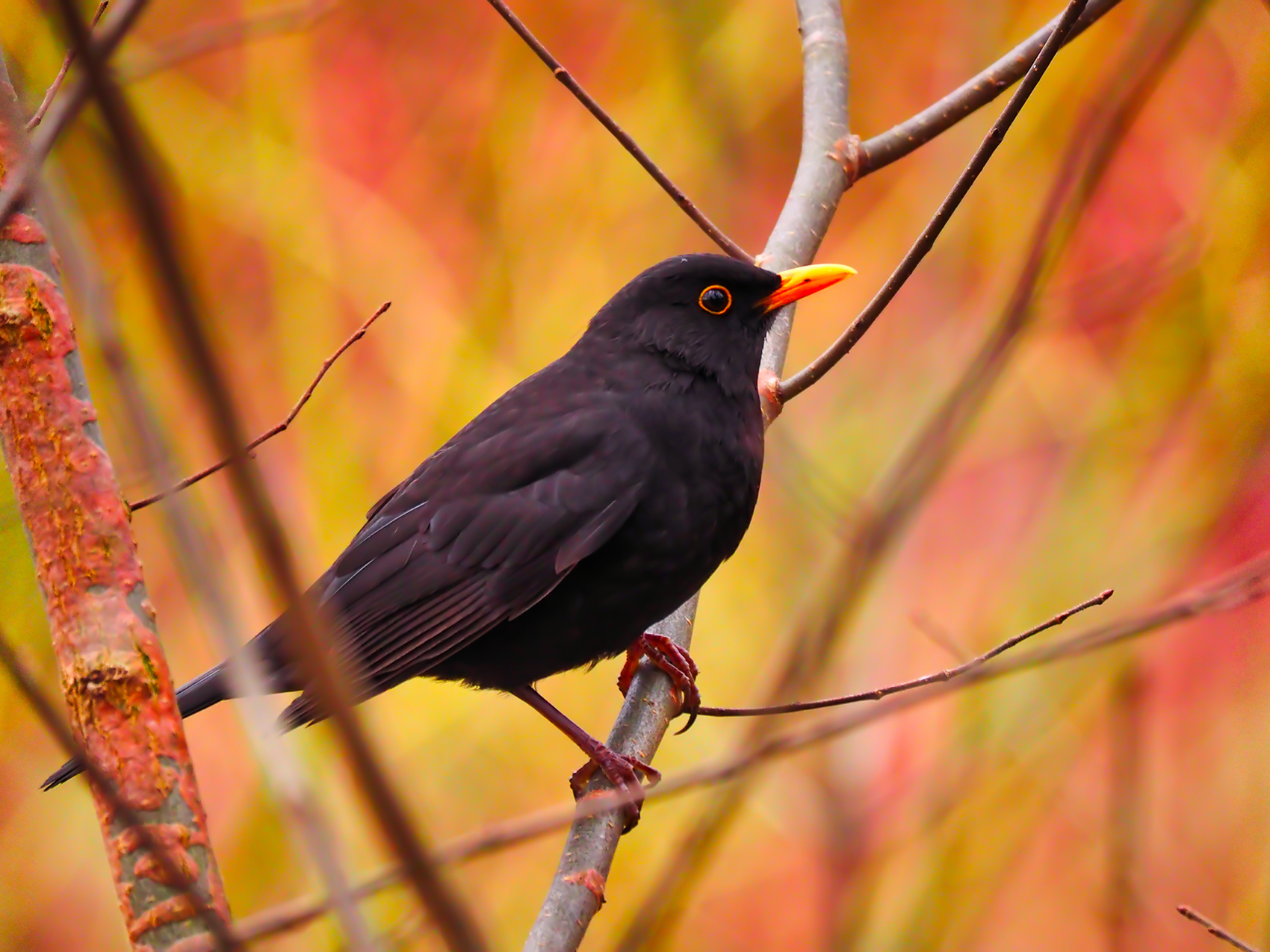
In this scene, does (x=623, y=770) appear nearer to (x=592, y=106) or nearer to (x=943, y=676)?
(x=943, y=676)

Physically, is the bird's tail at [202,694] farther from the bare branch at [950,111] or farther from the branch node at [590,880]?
the bare branch at [950,111]

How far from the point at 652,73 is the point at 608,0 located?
111 centimetres

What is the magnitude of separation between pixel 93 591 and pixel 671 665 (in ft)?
4.69

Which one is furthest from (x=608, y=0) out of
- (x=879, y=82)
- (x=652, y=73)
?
(x=879, y=82)

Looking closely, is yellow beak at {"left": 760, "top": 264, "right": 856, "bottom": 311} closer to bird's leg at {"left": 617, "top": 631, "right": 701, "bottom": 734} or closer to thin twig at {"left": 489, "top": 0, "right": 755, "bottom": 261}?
thin twig at {"left": 489, "top": 0, "right": 755, "bottom": 261}

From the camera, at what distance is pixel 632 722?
2.68m

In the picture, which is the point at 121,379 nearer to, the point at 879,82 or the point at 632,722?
the point at 632,722

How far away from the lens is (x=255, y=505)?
0.67 m

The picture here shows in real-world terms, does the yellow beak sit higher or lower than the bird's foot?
higher

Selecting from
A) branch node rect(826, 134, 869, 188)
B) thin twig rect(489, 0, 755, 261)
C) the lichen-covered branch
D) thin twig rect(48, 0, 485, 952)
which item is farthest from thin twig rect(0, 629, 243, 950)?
branch node rect(826, 134, 869, 188)

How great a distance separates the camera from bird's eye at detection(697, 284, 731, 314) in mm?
2916

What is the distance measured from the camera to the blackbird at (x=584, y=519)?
266 cm

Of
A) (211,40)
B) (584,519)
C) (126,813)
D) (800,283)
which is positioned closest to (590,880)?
(584,519)

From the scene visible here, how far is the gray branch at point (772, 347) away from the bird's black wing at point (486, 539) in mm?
378
